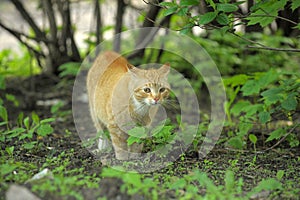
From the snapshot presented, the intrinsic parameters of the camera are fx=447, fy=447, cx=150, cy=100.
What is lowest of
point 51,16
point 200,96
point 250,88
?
point 200,96

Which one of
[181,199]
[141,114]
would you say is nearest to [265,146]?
[141,114]

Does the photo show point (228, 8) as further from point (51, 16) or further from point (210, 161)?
point (51, 16)

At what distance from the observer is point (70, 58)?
6172mm

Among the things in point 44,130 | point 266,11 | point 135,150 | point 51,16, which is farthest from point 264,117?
point 51,16

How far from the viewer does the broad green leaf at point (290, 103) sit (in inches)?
132

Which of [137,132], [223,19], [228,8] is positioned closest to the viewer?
[228,8]

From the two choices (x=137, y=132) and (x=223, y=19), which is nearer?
(x=223, y=19)

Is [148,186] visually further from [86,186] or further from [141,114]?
[141,114]

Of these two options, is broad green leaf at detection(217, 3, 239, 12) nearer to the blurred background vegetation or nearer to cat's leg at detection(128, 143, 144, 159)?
the blurred background vegetation

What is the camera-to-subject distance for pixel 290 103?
336 cm

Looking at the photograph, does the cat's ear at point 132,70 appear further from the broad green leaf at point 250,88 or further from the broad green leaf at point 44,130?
the broad green leaf at point 250,88

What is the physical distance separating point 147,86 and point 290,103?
1.10 metres

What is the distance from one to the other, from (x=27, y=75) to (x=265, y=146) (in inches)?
149

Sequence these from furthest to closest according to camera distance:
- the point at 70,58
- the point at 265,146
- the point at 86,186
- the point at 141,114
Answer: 1. the point at 70,58
2. the point at 265,146
3. the point at 141,114
4. the point at 86,186
